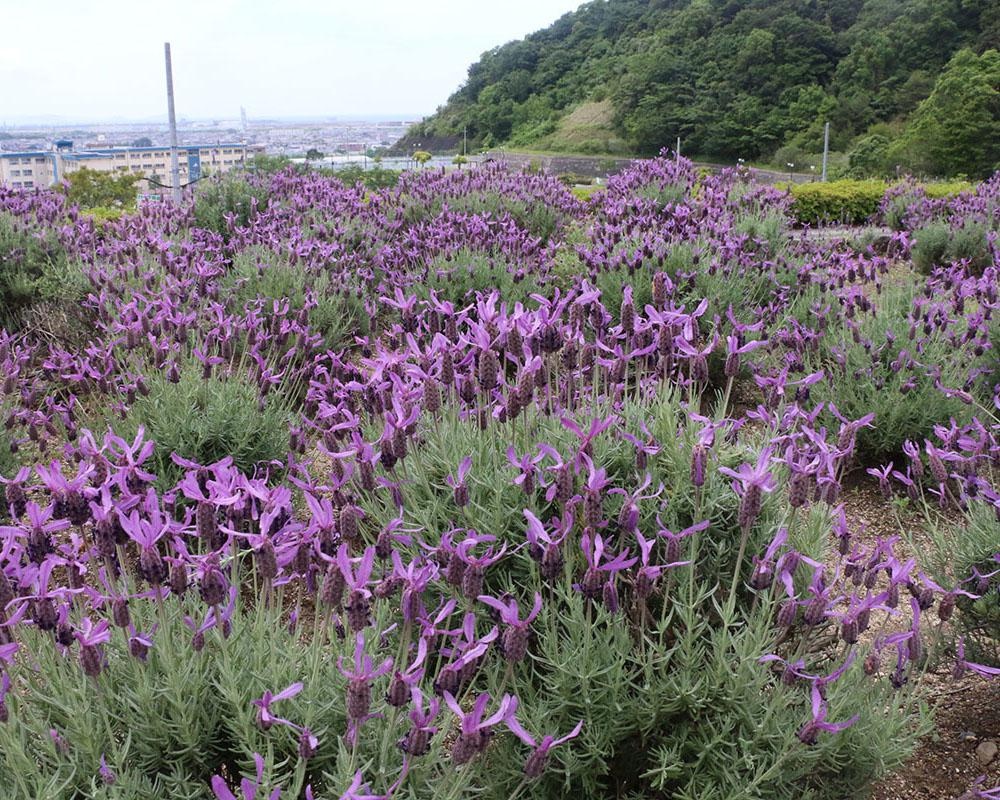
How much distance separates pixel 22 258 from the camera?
5863mm

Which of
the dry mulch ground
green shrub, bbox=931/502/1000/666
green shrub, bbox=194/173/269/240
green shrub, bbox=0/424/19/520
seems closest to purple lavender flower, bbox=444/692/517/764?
the dry mulch ground

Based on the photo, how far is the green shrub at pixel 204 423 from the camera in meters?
3.11

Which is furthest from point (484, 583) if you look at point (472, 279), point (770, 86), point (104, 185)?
point (770, 86)

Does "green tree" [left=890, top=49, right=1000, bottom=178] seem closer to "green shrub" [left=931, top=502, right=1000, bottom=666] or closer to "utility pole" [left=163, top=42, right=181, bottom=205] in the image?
"utility pole" [left=163, top=42, right=181, bottom=205]

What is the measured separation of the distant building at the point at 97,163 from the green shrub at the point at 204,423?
5663mm

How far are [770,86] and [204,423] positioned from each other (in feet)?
150

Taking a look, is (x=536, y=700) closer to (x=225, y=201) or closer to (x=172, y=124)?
(x=225, y=201)

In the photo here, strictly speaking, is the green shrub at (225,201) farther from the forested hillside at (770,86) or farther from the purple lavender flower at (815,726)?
the forested hillside at (770,86)

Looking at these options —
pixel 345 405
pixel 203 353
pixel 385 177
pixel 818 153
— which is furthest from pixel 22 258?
pixel 818 153

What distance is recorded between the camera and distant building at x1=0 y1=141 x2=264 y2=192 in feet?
37.6

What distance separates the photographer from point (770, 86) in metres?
43.3

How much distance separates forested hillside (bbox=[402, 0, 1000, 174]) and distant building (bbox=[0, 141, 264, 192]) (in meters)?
20.0

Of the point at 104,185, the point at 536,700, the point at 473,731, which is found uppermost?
the point at 104,185

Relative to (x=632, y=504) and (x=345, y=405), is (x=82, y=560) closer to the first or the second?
(x=345, y=405)
